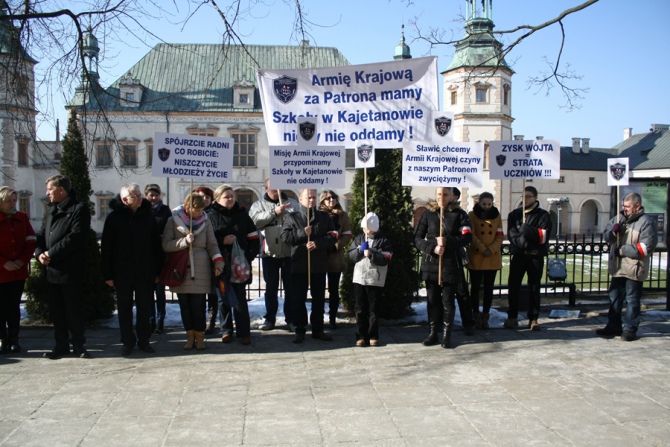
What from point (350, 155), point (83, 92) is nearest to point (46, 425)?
point (83, 92)

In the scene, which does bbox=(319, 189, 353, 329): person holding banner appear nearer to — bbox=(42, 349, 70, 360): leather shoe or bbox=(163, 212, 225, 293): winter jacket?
bbox=(163, 212, 225, 293): winter jacket

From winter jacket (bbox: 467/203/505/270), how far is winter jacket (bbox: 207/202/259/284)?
3.02 meters

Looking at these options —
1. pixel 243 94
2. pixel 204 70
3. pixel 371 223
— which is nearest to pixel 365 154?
pixel 371 223

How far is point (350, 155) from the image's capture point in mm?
41469

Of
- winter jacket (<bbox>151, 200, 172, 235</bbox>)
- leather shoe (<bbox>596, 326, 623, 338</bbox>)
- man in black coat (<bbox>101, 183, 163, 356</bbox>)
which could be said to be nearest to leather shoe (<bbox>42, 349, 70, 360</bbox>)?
man in black coat (<bbox>101, 183, 163, 356</bbox>)

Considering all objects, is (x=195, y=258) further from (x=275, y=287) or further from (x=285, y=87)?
(x=285, y=87)

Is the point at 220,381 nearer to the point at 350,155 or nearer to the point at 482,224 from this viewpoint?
the point at 482,224

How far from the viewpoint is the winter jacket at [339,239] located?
7.71m

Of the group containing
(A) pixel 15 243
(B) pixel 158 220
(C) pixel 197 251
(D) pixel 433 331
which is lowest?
(D) pixel 433 331

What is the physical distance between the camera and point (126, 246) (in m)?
6.66

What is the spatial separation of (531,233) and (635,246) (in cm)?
126

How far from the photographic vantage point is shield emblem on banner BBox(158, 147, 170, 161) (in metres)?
7.12

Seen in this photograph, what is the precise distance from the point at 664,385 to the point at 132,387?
5.12m

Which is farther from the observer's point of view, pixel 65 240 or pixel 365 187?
pixel 365 187
